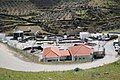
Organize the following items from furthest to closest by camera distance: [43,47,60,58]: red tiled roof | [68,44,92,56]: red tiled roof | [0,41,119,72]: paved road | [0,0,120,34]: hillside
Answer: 1. [0,0,120,34]: hillside
2. [68,44,92,56]: red tiled roof
3. [43,47,60,58]: red tiled roof
4. [0,41,119,72]: paved road

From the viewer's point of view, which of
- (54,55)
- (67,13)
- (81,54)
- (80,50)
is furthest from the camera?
(67,13)

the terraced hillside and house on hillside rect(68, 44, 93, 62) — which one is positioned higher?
the terraced hillside

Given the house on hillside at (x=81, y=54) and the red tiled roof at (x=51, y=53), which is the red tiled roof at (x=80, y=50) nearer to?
the house on hillside at (x=81, y=54)

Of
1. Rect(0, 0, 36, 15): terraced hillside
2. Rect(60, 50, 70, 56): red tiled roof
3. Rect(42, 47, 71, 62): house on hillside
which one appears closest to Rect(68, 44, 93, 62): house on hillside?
Rect(60, 50, 70, 56): red tiled roof

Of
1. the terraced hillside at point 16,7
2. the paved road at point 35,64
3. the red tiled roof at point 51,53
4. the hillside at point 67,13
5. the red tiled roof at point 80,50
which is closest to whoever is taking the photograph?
the paved road at point 35,64

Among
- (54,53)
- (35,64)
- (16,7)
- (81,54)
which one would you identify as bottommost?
(35,64)

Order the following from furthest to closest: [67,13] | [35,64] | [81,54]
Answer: [67,13] → [81,54] → [35,64]

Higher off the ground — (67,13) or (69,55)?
(67,13)

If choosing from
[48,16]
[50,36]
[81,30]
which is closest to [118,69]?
[50,36]

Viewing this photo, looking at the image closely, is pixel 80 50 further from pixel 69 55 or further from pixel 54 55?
pixel 54 55

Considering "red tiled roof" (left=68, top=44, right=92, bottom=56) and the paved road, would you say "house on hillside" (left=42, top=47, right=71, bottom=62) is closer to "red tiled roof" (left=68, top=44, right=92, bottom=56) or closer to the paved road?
"red tiled roof" (left=68, top=44, right=92, bottom=56)

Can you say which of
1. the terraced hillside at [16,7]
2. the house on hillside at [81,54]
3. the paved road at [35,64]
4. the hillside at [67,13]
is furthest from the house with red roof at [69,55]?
the terraced hillside at [16,7]

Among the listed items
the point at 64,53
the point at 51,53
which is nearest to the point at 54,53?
the point at 51,53

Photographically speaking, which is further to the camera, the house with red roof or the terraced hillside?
the terraced hillside
